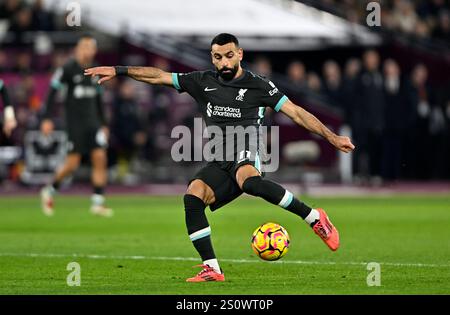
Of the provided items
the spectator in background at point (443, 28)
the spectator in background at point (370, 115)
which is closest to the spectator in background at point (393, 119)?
the spectator in background at point (370, 115)

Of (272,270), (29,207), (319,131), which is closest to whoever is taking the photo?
(319,131)

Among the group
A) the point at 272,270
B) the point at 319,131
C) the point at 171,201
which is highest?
the point at 319,131

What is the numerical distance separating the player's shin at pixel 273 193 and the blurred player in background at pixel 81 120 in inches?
338

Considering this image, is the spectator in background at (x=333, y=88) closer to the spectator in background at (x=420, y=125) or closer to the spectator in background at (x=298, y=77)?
the spectator in background at (x=298, y=77)

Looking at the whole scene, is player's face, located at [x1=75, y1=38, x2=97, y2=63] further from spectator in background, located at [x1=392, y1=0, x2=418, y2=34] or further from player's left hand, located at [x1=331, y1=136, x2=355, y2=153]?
spectator in background, located at [x1=392, y1=0, x2=418, y2=34]

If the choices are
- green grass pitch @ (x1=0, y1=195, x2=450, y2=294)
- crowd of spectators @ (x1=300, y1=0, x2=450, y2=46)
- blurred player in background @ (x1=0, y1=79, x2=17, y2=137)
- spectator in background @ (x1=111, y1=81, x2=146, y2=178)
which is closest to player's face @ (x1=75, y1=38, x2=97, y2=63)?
green grass pitch @ (x1=0, y1=195, x2=450, y2=294)

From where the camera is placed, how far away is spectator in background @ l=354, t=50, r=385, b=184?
84.4 feet

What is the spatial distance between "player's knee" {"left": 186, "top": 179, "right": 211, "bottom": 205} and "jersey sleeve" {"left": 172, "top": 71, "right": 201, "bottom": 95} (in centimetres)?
92

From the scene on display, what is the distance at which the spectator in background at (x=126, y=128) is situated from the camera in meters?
27.2

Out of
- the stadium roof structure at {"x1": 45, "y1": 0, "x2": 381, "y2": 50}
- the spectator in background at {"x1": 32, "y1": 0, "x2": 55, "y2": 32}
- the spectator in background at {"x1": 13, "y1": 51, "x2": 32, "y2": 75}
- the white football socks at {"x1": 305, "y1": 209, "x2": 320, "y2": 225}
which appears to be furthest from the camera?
the stadium roof structure at {"x1": 45, "y1": 0, "x2": 381, "y2": 50}

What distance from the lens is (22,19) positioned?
2844 centimetres
